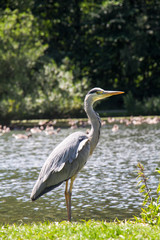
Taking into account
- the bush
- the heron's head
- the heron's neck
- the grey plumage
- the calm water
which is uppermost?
the heron's head

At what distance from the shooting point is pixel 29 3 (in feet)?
131

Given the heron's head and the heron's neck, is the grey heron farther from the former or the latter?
the heron's head

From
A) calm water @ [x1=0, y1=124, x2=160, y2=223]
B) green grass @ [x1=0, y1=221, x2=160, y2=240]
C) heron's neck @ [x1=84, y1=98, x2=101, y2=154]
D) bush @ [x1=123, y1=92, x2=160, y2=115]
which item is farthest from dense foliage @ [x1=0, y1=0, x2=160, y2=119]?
green grass @ [x1=0, y1=221, x2=160, y2=240]

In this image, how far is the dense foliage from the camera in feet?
99.7

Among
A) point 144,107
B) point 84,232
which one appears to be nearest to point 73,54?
point 144,107

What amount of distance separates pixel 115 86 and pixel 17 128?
15873 mm

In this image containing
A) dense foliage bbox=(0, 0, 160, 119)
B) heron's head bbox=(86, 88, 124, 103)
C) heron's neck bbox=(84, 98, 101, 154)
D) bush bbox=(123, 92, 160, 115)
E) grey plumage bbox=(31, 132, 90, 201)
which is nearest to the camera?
grey plumage bbox=(31, 132, 90, 201)

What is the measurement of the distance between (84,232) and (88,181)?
523 cm

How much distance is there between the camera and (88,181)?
10984 millimetres

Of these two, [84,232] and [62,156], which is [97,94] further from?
[84,232]

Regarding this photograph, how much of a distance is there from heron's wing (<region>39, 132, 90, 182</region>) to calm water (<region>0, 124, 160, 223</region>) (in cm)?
130

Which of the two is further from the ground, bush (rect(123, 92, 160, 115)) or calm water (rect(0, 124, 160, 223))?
calm water (rect(0, 124, 160, 223))

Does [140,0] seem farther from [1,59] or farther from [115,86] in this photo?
[1,59]

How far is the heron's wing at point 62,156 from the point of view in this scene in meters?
6.91
